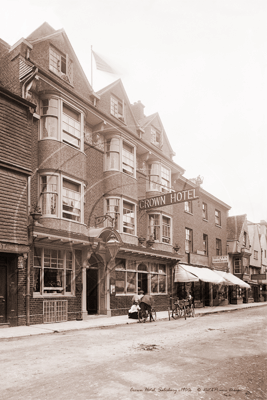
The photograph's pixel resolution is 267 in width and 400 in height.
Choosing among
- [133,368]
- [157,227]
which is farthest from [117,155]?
[133,368]

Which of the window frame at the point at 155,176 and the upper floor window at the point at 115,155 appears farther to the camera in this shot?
the window frame at the point at 155,176

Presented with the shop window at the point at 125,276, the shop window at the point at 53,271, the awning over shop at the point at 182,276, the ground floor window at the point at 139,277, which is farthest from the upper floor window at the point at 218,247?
the shop window at the point at 53,271

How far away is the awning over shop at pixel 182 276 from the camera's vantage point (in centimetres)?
2553

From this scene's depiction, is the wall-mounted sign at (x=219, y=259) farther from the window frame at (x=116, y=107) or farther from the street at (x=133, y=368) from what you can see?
the street at (x=133, y=368)

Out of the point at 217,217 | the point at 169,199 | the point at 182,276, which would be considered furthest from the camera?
the point at 217,217

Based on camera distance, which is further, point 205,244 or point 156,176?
point 205,244

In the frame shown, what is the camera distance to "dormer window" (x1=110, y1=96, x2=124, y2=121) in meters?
22.4

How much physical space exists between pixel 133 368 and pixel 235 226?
36047 mm

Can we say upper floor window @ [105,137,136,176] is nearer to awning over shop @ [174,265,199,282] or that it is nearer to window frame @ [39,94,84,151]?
window frame @ [39,94,84,151]

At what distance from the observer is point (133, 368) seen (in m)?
7.17

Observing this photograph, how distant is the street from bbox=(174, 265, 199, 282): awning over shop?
46.0 ft

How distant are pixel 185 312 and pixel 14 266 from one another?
9.06 meters

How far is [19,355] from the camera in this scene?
8.59 metres

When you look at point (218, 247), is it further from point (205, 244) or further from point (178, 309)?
point (178, 309)
